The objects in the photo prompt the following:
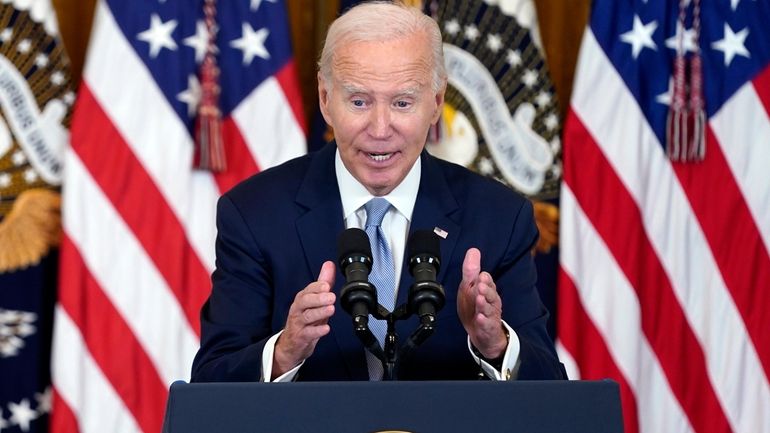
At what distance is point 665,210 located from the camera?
12.8 feet

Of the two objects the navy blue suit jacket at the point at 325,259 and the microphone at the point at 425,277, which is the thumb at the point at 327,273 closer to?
the microphone at the point at 425,277

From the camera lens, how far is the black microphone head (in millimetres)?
1854

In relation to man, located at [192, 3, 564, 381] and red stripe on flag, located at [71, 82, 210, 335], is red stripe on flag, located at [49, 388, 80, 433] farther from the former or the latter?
man, located at [192, 3, 564, 381]

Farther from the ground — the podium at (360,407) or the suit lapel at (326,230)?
the suit lapel at (326,230)

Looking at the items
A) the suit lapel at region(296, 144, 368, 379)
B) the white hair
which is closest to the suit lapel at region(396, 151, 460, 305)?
the suit lapel at region(296, 144, 368, 379)

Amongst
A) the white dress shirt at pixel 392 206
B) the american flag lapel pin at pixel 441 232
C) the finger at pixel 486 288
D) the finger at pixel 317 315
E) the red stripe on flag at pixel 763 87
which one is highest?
the red stripe on flag at pixel 763 87

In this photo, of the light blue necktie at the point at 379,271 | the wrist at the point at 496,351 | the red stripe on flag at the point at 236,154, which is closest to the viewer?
the wrist at the point at 496,351

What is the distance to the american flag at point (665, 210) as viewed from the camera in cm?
392

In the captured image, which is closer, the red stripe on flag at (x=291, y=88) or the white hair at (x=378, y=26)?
the white hair at (x=378, y=26)

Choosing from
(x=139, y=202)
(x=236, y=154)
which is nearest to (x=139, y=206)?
(x=139, y=202)

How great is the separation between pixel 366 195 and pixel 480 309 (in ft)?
1.66

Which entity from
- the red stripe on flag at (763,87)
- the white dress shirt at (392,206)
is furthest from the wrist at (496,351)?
the red stripe on flag at (763,87)

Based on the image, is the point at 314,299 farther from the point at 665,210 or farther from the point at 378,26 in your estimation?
the point at 665,210

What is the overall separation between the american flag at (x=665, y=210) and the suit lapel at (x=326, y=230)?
1656 mm
